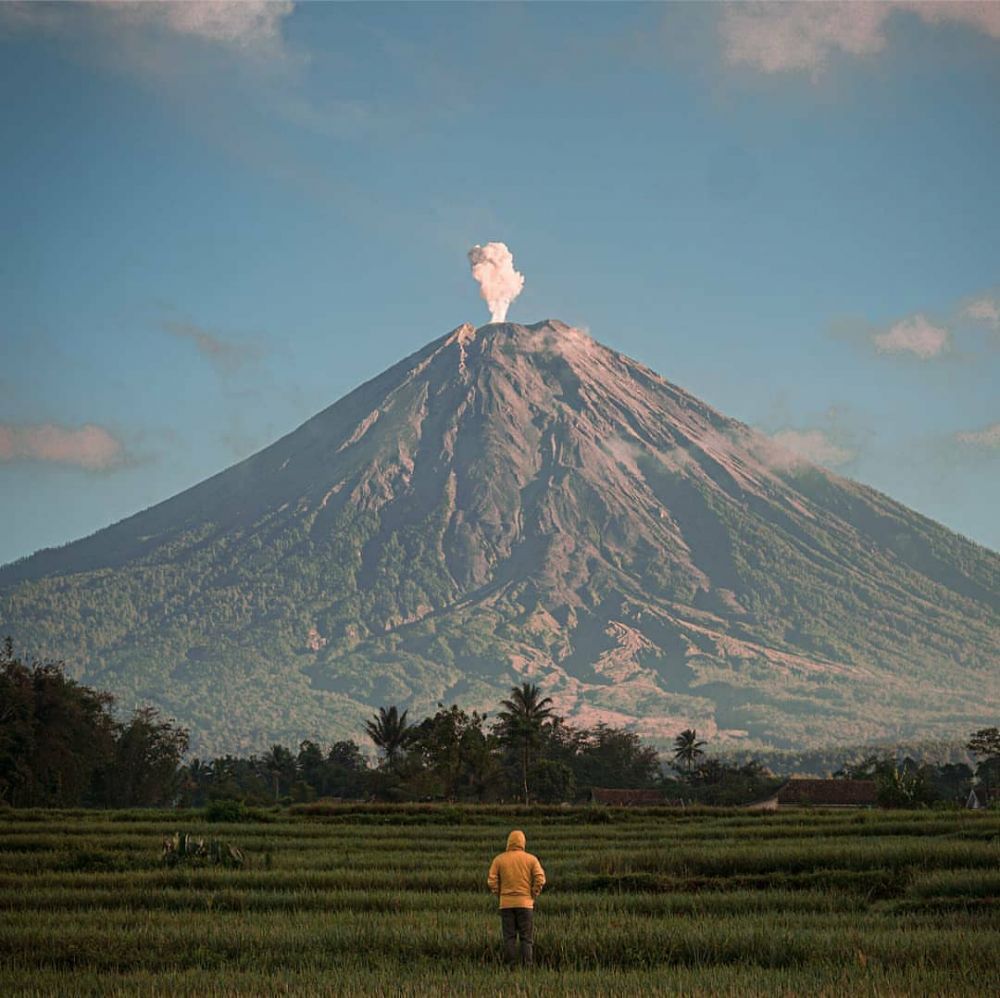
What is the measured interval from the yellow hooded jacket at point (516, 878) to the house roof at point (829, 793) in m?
70.3

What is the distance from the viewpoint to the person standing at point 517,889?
1595cm

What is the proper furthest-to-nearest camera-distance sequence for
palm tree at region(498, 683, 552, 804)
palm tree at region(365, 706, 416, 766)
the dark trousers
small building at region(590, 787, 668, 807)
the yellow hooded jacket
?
1. palm tree at region(365, 706, 416, 766)
2. palm tree at region(498, 683, 552, 804)
3. small building at region(590, 787, 668, 807)
4. the dark trousers
5. the yellow hooded jacket

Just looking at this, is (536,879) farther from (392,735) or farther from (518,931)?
(392,735)

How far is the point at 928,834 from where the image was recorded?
121ft

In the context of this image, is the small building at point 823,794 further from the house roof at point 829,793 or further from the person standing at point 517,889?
the person standing at point 517,889

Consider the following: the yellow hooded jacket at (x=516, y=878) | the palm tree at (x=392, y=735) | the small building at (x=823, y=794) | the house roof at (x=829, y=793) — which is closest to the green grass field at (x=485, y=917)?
the yellow hooded jacket at (x=516, y=878)

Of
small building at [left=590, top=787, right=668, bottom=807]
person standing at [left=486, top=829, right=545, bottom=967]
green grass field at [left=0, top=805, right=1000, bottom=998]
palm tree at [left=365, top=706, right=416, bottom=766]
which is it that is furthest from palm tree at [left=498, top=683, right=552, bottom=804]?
person standing at [left=486, top=829, right=545, bottom=967]

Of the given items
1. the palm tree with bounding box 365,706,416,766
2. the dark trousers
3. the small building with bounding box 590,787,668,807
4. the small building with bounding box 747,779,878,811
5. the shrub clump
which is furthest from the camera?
the palm tree with bounding box 365,706,416,766

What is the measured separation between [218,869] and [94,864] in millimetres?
2865

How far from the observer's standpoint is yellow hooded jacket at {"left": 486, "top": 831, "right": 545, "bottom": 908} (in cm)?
1593

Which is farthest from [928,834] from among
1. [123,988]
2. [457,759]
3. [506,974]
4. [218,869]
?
[457,759]

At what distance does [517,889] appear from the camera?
15969 millimetres

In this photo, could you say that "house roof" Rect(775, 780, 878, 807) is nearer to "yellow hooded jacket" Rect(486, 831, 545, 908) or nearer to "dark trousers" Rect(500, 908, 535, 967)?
"dark trousers" Rect(500, 908, 535, 967)

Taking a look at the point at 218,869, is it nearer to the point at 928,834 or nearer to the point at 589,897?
the point at 589,897
